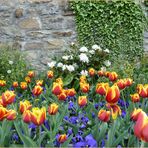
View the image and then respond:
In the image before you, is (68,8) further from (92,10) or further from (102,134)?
(102,134)

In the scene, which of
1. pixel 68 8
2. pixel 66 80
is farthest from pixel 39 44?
pixel 66 80

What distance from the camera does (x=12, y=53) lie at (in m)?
5.35

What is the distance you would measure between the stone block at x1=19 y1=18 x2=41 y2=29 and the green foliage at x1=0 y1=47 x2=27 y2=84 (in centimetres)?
43

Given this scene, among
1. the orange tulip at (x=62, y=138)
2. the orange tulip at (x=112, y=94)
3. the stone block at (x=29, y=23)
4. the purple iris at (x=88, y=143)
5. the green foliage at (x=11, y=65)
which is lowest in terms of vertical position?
the green foliage at (x=11, y=65)

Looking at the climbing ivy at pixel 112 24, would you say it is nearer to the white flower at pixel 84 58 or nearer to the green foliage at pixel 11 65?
the white flower at pixel 84 58

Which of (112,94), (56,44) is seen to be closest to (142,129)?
(112,94)

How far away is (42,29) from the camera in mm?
5492

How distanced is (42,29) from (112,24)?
112cm

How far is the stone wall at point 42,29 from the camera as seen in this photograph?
547cm

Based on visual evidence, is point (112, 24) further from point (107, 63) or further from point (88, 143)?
point (88, 143)

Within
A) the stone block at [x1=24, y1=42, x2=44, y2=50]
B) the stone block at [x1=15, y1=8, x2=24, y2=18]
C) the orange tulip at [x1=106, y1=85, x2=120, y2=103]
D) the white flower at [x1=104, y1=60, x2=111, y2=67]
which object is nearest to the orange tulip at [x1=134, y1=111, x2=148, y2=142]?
the orange tulip at [x1=106, y1=85, x2=120, y2=103]

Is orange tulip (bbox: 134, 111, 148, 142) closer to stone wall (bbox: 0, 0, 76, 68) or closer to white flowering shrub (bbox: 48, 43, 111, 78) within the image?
white flowering shrub (bbox: 48, 43, 111, 78)

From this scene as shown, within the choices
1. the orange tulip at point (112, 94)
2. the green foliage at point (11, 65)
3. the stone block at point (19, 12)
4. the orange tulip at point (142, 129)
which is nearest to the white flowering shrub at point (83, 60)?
the green foliage at point (11, 65)

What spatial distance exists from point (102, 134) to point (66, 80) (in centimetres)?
267
